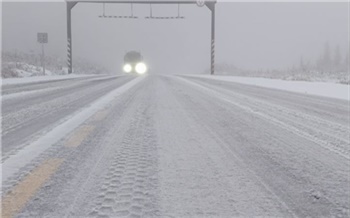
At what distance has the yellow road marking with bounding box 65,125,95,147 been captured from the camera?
10.4 feet

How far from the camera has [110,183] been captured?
212cm

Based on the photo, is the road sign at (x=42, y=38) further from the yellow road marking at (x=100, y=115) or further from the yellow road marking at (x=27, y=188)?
the yellow road marking at (x=27, y=188)

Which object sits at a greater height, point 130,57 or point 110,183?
point 130,57

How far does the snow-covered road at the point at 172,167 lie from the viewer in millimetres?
1805

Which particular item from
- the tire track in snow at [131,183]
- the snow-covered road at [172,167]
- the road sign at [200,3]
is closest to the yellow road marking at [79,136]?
the snow-covered road at [172,167]

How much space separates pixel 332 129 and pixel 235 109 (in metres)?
1.85

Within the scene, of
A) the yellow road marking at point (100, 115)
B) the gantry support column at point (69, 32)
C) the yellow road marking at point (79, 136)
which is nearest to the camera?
the yellow road marking at point (79, 136)

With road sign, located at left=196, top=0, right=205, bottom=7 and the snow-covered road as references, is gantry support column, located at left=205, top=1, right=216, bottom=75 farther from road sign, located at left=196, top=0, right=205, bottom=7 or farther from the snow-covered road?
the snow-covered road

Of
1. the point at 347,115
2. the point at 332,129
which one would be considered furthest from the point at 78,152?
the point at 347,115

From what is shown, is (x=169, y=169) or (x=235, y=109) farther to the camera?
(x=235, y=109)

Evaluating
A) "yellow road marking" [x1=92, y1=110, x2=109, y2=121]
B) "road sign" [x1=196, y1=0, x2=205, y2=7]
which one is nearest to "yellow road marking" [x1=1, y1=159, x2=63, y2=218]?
"yellow road marking" [x1=92, y1=110, x2=109, y2=121]

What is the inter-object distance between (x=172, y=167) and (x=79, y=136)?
4.39 ft

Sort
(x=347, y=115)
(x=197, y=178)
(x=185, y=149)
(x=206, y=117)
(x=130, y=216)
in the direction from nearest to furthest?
(x=130, y=216), (x=197, y=178), (x=185, y=149), (x=206, y=117), (x=347, y=115)

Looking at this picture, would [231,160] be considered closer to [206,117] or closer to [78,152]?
[78,152]
